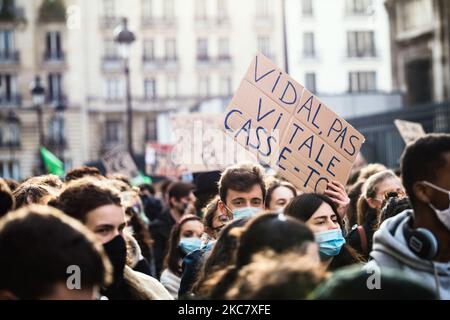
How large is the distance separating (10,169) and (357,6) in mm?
25724

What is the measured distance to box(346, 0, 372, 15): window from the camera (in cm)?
6438

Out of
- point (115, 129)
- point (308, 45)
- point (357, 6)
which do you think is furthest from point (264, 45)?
point (115, 129)

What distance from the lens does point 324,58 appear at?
64.4 meters

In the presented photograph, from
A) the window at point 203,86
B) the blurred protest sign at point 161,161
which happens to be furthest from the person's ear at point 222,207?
the window at point 203,86

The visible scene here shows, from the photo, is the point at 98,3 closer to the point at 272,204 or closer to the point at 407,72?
the point at 407,72

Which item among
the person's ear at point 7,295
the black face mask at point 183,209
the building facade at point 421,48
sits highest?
the building facade at point 421,48

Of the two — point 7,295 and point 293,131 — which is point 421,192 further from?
point 293,131

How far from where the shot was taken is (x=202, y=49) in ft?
220

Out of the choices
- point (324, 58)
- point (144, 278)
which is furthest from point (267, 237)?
point (324, 58)

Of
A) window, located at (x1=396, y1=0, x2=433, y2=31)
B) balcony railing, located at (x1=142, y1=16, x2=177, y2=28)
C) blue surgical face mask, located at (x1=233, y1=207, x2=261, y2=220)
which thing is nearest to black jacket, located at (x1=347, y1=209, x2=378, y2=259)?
blue surgical face mask, located at (x1=233, y1=207, x2=261, y2=220)

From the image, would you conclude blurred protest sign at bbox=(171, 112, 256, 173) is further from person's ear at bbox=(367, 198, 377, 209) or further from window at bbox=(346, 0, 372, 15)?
window at bbox=(346, 0, 372, 15)

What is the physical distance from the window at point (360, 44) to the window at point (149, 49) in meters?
13.6

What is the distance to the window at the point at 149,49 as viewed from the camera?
66575mm

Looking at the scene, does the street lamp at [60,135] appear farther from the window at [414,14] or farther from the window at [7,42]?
the window at [414,14]
